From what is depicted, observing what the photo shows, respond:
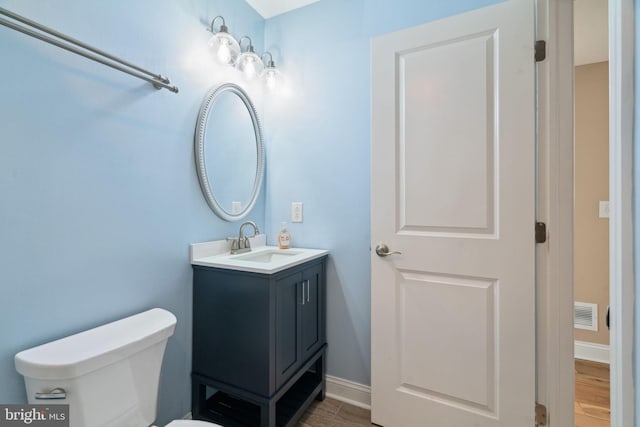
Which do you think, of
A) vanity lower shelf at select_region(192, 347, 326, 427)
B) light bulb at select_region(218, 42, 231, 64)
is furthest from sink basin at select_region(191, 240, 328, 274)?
light bulb at select_region(218, 42, 231, 64)

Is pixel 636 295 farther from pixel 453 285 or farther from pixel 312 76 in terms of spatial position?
pixel 312 76

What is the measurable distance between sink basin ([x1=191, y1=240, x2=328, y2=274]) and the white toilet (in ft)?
1.17

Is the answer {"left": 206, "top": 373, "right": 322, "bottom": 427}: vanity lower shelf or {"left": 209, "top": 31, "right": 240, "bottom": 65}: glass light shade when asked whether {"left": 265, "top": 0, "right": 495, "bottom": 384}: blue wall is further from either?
{"left": 209, "top": 31, "right": 240, "bottom": 65}: glass light shade

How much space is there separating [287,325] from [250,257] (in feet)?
1.63

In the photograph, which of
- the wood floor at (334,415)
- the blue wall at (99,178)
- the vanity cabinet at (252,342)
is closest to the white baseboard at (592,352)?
the wood floor at (334,415)

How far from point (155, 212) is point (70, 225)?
32 cm

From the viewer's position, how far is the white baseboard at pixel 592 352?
215 cm

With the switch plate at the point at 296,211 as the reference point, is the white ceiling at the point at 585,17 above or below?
above

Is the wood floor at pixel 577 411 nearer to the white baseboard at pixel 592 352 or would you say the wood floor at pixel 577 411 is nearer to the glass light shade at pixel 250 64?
the white baseboard at pixel 592 352

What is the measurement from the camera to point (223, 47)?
1522 mm

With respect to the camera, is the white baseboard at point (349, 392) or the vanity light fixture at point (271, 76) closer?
the white baseboard at point (349, 392)

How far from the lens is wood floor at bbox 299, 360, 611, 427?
151 centimetres

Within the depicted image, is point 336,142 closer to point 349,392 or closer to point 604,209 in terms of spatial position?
→ point 349,392

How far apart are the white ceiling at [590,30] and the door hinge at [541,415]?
5.98 ft
